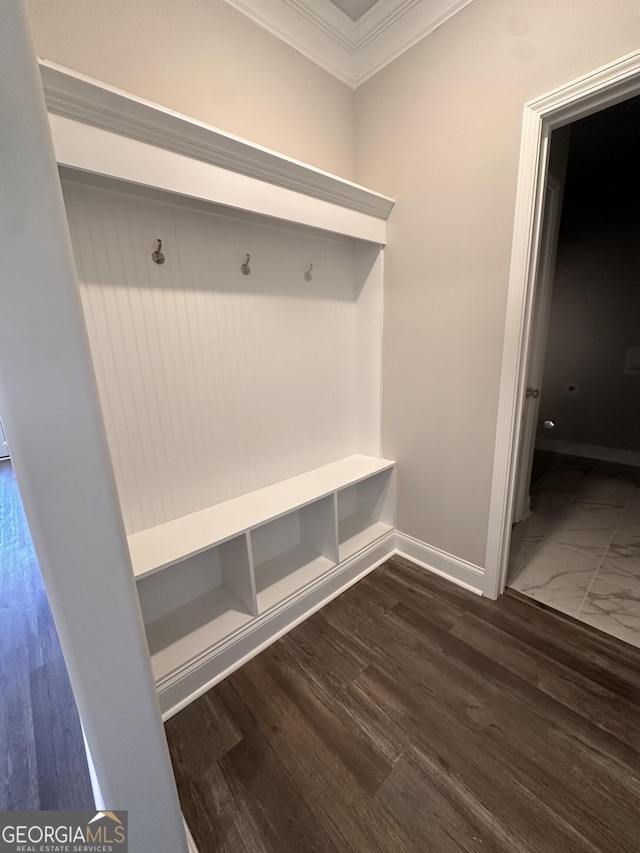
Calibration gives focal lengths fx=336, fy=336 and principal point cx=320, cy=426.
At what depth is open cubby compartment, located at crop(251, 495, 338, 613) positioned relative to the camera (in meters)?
1.70

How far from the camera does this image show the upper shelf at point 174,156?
3.07 feet

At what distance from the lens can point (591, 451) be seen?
12.4 ft

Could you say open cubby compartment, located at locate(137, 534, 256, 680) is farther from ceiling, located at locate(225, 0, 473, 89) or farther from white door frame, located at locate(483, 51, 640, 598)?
ceiling, located at locate(225, 0, 473, 89)

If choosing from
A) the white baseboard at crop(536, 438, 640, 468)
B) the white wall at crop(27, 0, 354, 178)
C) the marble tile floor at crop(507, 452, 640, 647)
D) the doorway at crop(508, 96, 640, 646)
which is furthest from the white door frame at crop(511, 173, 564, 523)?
the white baseboard at crop(536, 438, 640, 468)

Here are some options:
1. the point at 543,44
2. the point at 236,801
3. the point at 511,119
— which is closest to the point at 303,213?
the point at 511,119

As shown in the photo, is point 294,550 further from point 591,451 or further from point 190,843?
point 591,451

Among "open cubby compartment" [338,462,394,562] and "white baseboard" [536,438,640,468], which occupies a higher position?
"open cubby compartment" [338,462,394,562]

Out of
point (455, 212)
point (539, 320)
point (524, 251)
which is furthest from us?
point (539, 320)

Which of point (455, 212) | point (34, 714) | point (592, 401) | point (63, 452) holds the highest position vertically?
point (455, 212)

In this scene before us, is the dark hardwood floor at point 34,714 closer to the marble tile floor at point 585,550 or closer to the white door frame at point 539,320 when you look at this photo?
the marble tile floor at point 585,550

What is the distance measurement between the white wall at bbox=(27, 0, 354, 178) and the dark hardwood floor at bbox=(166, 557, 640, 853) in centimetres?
232

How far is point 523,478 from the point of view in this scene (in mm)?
2453

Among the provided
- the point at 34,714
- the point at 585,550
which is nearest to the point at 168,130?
the point at 34,714

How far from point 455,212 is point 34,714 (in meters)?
2.80
